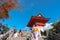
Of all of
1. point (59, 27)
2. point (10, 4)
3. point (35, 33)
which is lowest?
point (35, 33)

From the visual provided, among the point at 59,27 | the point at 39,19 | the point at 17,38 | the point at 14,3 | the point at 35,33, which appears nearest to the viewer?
the point at 14,3

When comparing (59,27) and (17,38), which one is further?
(59,27)

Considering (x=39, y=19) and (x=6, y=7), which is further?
(x=39, y=19)

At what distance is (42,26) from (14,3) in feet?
49.8

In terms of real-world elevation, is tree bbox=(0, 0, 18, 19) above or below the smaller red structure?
below

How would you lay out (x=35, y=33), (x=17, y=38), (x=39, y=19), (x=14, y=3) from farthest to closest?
1. (x=39, y=19)
2. (x=17, y=38)
3. (x=35, y=33)
4. (x=14, y=3)

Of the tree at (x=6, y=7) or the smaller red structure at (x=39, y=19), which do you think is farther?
the smaller red structure at (x=39, y=19)

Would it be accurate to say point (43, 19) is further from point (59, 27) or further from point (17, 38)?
point (17, 38)

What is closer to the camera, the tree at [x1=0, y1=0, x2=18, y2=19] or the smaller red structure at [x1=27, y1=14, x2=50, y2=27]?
the tree at [x1=0, y1=0, x2=18, y2=19]

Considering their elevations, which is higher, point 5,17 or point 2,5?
point 2,5

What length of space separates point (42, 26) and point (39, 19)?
99 centimetres

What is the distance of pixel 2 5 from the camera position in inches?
328

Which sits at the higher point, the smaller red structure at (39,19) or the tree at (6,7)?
the smaller red structure at (39,19)

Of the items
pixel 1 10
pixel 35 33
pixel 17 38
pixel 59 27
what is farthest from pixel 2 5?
pixel 59 27
